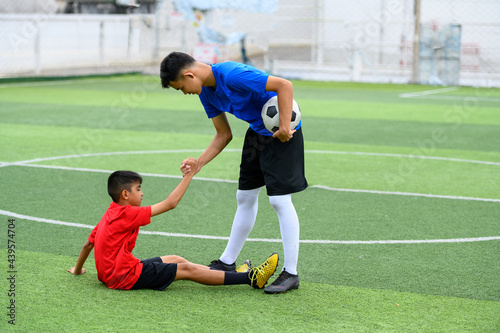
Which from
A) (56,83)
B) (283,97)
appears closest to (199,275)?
(283,97)

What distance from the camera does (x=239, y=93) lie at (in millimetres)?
4285

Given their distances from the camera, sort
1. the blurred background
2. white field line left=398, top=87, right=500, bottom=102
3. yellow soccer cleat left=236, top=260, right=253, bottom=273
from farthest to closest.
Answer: the blurred background → white field line left=398, top=87, right=500, bottom=102 → yellow soccer cleat left=236, top=260, right=253, bottom=273

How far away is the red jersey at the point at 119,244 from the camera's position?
4.22 m

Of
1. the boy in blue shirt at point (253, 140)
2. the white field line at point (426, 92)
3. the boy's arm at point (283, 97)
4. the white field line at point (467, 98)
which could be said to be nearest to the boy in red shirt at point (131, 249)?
the boy in blue shirt at point (253, 140)

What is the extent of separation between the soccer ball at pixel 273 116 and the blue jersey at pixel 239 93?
48mm

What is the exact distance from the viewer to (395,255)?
5.21 metres

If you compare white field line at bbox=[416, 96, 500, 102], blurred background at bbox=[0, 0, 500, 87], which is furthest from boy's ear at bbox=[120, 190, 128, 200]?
blurred background at bbox=[0, 0, 500, 87]

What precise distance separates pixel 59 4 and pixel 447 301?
2731 centimetres

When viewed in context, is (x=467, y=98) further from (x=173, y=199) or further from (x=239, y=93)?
(x=173, y=199)

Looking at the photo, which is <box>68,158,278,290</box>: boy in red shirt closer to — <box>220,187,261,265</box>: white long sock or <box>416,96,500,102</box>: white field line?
<box>220,187,261,265</box>: white long sock

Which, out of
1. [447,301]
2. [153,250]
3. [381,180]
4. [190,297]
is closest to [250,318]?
[190,297]

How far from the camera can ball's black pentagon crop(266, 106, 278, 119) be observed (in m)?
4.36

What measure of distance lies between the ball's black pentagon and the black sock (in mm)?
1032

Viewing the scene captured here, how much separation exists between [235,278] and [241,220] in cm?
50
